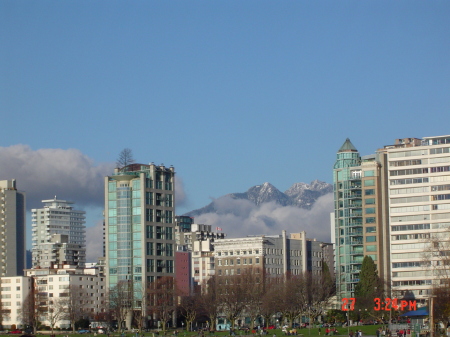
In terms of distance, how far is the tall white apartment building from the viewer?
187500mm

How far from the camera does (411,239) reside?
19000 centimetres

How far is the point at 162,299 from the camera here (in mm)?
189000

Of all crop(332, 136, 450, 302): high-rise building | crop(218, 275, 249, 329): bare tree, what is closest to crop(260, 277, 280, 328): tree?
crop(218, 275, 249, 329): bare tree

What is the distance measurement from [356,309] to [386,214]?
87.9 feet

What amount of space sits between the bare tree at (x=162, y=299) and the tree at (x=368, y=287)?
38022 mm

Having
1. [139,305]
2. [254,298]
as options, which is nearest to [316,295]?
[254,298]

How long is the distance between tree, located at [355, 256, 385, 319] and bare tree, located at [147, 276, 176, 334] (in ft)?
125

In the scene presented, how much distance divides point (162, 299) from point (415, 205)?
5591cm

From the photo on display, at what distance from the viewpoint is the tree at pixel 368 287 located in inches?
6965

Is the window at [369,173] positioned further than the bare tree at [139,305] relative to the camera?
Yes
